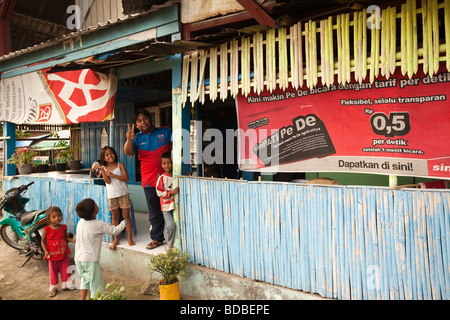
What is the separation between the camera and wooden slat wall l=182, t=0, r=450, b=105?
9.75ft

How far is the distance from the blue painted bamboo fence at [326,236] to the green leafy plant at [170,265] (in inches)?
11.7

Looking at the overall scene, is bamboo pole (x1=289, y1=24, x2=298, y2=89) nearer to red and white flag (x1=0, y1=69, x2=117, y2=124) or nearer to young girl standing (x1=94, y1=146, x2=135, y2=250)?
young girl standing (x1=94, y1=146, x2=135, y2=250)

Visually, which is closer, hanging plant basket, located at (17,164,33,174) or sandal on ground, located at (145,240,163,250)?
sandal on ground, located at (145,240,163,250)

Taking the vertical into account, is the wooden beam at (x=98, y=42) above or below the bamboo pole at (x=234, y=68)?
above

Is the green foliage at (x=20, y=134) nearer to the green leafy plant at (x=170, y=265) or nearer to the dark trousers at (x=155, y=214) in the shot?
the dark trousers at (x=155, y=214)

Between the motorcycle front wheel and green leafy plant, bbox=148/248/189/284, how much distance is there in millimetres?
4013

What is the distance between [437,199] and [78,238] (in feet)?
13.0

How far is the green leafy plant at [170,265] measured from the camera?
13.6 ft

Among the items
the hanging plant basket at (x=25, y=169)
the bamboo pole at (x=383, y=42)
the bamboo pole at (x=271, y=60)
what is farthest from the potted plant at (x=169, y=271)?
the hanging plant basket at (x=25, y=169)

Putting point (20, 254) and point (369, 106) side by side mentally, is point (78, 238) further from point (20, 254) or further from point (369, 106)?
point (369, 106)

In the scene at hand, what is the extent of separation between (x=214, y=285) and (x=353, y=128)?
8.39 feet

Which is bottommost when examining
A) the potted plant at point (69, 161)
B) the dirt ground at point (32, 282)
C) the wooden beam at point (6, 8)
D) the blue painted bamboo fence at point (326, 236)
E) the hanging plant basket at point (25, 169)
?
the dirt ground at point (32, 282)

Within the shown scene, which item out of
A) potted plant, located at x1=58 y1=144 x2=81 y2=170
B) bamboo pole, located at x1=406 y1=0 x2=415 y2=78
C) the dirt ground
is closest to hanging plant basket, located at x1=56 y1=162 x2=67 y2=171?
potted plant, located at x1=58 y1=144 x2=81 y2=170
